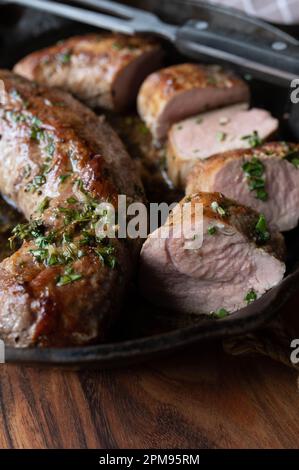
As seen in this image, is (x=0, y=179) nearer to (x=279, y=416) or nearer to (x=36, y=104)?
(x=36, y=104)

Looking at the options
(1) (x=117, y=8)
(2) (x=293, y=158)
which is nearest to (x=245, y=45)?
(2) (x=293, y=158)

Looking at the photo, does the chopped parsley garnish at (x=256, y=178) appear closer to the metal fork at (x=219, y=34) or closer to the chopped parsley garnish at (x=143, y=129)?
the metal fork at (x=219, y=34)

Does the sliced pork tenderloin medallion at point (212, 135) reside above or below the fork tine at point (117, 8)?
below

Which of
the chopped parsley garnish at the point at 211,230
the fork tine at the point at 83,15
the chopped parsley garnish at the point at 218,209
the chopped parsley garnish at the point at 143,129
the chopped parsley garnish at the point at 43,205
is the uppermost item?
the fork tine at the point at 83,15

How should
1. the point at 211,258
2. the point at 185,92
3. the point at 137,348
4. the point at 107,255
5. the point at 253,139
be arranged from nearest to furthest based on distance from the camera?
the point at 137,348 → the point at 107,255 → the point at 211,258 → the point at 253,139 → the point at 185,92

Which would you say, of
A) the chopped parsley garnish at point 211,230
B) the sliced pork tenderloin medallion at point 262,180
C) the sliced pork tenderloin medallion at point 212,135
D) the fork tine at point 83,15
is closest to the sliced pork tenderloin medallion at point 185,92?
the sliced pork tenderloin medallion at point 212,135

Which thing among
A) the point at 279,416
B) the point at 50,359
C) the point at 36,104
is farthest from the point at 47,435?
the point at 36,104

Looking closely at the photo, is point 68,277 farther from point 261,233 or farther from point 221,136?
point 221,136
